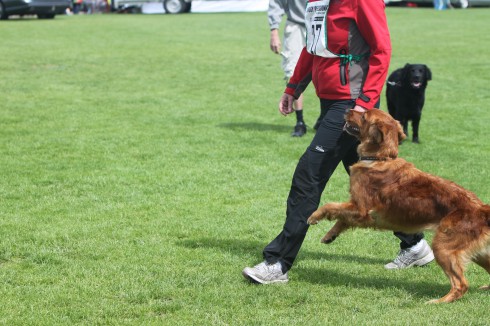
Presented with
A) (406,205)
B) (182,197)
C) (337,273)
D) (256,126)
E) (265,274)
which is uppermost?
(406,205)

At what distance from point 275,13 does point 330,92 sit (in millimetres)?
5911

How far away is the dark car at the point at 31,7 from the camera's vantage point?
3120 cm

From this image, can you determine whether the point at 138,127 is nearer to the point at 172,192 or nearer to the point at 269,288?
the point at 172,192

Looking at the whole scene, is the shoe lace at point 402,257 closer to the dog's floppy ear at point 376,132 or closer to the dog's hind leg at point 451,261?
the dog's hind leg at point 451,261

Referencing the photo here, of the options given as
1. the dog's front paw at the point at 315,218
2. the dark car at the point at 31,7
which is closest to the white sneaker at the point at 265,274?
the dog's front paw at the point at 315,218

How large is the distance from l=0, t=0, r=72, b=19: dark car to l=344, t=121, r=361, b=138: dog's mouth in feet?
92.5

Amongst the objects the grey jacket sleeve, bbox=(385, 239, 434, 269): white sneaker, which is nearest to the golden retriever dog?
bbox=(385, 239, 434, 269): white sneaker

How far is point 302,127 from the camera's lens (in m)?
11.1

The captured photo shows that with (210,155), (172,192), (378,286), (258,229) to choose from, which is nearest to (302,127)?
(210,155)

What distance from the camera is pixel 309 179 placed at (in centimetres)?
550

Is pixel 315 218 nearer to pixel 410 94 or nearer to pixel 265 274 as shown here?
pixel 265 274

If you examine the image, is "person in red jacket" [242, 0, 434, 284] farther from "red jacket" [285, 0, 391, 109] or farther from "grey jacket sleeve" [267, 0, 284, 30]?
"grey jacket sleeve" [267, 0, 284, 30]

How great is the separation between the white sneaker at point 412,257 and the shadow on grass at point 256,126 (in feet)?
18.4

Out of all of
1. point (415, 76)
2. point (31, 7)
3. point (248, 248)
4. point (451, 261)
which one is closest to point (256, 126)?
point (415, 76)
